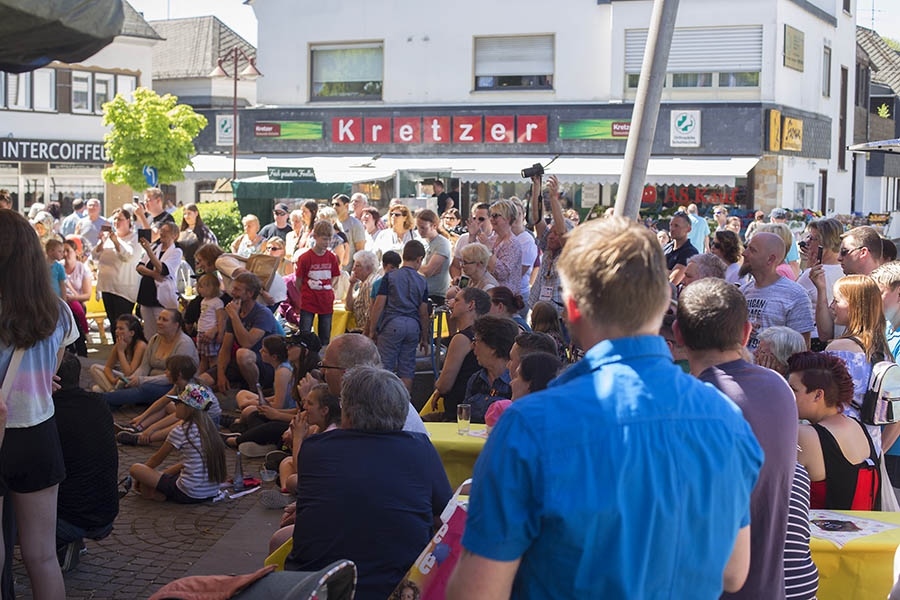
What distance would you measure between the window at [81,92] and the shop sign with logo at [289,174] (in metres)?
17.3

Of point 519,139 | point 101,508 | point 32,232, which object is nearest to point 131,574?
point 101,508

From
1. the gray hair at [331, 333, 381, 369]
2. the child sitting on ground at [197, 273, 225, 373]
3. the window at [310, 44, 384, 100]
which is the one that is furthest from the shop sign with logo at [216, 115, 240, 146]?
the gray hair at [331, 333, 381, 369]

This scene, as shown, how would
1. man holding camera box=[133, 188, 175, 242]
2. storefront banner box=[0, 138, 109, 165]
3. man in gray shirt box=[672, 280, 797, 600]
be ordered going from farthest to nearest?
1. storefront banner box=[0, 138, 109, 165]
2. man holding camera box=[133, 188, 175, 242]
3. man in gray shirt box=[672, 280, 797, 600]

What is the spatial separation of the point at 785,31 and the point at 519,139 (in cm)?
760

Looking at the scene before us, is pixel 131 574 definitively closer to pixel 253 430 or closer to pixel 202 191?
pixel 253 430

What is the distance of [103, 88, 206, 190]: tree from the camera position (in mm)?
28953

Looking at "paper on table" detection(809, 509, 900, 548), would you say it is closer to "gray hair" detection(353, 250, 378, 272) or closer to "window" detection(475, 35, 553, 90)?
"gray hair" detection(353, 250, 378, 272)

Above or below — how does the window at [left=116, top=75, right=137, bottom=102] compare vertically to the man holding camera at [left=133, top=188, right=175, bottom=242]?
above

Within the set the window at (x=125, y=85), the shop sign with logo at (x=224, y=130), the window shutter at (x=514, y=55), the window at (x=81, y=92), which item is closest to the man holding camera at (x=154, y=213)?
the window shutter at (x=514, y=55)

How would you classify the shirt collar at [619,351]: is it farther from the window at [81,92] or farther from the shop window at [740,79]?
the window at [81,92]

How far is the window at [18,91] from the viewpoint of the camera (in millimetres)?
34156

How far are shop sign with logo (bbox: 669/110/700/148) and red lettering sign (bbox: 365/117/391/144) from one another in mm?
A: 8231

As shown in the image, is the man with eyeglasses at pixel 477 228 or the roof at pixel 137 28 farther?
the roof at pixel 137 28

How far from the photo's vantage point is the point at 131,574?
5.59m
